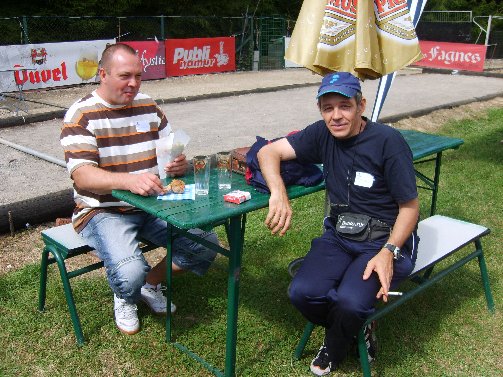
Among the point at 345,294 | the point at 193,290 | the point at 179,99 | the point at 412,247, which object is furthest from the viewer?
the point at 179,99

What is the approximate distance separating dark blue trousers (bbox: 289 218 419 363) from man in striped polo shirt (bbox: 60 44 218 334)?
0.76m

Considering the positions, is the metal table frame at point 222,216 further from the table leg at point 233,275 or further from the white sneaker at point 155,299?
the white sneaker at point 155,299

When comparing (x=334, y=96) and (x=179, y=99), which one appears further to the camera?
(x=179, y=99)

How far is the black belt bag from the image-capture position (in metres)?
2.98

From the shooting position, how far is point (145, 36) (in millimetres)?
17797

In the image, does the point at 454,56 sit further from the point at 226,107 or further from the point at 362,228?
the point at 362,228

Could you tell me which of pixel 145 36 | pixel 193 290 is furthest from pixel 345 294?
pixel 145 36

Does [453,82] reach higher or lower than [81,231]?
lower

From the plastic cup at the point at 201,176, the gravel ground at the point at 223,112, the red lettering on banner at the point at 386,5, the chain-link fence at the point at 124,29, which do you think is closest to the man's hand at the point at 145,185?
the plastic cup at the point at 201,176

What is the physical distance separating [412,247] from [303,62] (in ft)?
4.78

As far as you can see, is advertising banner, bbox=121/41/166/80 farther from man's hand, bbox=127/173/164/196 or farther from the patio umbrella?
man's hand, bbox=127/173/164/196

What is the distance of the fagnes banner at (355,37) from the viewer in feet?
12.2

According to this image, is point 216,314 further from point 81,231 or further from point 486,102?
point 486,102

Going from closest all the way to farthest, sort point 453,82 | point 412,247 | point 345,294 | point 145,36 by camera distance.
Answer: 1. point 345,294
2. point 412,247
3. point 453,82
4. point 145,36
